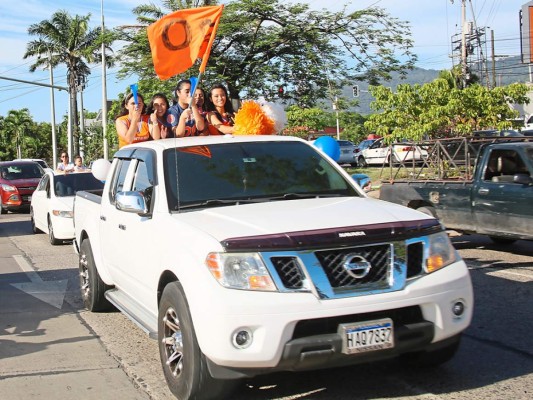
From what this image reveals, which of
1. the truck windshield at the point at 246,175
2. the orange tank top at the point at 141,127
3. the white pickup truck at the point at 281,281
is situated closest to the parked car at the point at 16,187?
the orange tank top at the point at 141,127

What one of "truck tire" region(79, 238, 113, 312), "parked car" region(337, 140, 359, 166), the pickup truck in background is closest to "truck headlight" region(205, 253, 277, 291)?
"truck tire" region(79, 238, 113, 312)

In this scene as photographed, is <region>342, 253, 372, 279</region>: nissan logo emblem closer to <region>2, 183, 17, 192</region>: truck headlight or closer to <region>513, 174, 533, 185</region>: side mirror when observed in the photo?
<region>513, 174, 533, 185</region>: side mirror

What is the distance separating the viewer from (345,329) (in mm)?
3973

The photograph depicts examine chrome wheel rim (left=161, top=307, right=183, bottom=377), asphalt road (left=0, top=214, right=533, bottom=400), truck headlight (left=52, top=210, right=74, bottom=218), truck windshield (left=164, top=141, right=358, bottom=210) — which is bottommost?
asphalt road (left=0, top=214, right=533, bottom=400)

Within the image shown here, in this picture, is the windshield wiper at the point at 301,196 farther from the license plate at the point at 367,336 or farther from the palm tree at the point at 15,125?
the palm tree at the point at 15,125

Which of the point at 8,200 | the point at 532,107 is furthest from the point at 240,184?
the point at 532,107

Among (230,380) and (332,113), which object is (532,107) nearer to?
(332,113)

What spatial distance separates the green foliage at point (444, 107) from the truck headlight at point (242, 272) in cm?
1452

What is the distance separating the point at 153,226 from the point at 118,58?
22467 millimetres

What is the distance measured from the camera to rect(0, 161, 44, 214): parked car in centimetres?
2181

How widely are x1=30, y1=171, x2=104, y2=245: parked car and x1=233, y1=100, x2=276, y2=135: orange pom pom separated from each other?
24.1 feet

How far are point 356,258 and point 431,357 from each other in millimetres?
1179

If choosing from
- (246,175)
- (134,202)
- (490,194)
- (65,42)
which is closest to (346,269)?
(246,175)

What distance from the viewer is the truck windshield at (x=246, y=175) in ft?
16.7
